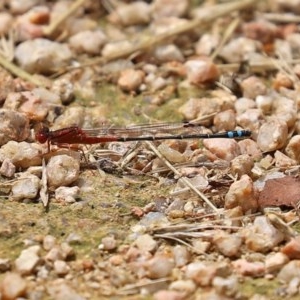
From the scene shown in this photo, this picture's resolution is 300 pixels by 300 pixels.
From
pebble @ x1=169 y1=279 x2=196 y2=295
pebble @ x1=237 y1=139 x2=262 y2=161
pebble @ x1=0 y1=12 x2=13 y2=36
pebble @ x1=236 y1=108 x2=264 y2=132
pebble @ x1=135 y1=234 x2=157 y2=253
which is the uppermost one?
pebble @ x1=0 y1=12 x2=13 y2=36

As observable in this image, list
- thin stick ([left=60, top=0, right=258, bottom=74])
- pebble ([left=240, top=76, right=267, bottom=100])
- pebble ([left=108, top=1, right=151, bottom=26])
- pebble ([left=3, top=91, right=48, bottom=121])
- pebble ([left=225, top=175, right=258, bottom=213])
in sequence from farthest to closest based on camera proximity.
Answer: pebble ([left=108, top=1, right=151, bottom=26]) → thin stick ([left=60, top=0, right=258, bottom=74]) → pebble ([left=240, top=76, right=267, bottom=100]) → pebble ([left=3, top=91, right=48, bottom=121]) → pebble ([left=225, top=175, right=258, bottom=213])

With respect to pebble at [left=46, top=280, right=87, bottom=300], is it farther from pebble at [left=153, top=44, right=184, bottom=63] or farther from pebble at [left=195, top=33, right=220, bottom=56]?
pebble at [left=195, top=33, right=220, bottom=56]

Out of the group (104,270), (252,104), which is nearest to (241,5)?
(252,104)

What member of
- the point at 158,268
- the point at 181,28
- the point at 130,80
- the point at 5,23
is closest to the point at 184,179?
the point at 158,268

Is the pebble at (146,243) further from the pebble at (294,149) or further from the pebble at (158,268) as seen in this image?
the pebble at (294,149)

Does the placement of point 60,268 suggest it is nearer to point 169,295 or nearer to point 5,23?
point 169,295

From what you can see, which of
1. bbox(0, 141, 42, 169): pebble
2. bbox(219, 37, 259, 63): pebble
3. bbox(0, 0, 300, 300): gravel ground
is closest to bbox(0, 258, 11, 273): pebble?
bbox(0, 0, 300, 300): gravel ground
